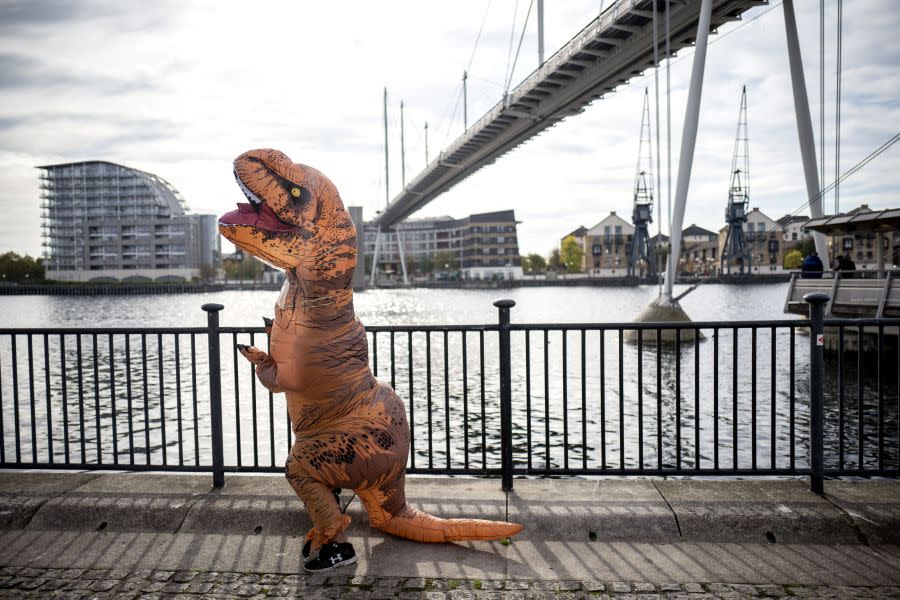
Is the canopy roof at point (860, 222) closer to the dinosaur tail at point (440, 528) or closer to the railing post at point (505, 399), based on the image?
the railing post at point (505, 399)

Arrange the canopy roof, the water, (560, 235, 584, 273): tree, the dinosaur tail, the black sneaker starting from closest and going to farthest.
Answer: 1. the black sneaker
2. the dinosaur tail
3. the canopy roof
4. the water
5. (560, 235, 584, 273): tree

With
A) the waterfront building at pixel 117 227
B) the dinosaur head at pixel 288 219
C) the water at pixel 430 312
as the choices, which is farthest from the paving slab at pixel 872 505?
the waterfront building at pixel 117 227

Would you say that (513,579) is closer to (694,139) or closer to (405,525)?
(405,525)

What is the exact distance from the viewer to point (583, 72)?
99.2 ft

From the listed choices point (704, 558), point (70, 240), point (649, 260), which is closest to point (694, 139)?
point (704, 558)

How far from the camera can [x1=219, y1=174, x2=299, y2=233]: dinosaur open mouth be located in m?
2.81

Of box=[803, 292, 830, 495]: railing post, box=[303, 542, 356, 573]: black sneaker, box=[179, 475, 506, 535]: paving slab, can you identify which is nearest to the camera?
box=[303, 542, 356, 573]: black sneaker

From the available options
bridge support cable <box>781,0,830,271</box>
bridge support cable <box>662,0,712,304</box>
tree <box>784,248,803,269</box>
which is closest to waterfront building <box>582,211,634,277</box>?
tree <box>784,248,803,269</box>

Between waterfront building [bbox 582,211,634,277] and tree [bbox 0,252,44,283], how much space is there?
120 metres

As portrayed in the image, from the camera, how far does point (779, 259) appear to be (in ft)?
403

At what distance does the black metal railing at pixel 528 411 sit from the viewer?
157 inches

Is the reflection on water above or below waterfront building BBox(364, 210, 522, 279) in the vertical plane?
below

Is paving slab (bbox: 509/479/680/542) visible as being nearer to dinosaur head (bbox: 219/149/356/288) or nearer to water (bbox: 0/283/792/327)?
dinosaur head (bbox: 219/149/356/288)

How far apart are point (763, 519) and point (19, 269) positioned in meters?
166
